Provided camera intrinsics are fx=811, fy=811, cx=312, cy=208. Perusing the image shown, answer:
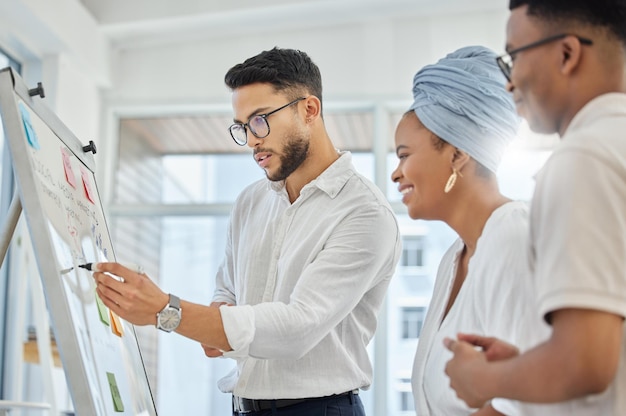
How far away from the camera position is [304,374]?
78.2 inches

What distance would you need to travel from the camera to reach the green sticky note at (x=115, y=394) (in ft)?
5.10

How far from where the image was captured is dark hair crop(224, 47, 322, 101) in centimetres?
226

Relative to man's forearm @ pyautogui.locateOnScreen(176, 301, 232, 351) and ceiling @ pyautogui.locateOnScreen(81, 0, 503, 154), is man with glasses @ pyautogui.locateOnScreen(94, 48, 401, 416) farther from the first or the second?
ceiling @ pyautogui.locateOnScreen(81, 0, 503, 154)

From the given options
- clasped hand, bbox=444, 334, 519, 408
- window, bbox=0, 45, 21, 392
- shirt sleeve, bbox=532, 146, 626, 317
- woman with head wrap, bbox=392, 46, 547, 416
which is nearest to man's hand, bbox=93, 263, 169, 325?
woman with head wrap, bbox=392, 46, 547, 416

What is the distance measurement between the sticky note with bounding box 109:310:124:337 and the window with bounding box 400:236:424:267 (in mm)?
3220

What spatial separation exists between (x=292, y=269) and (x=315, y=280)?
164 millimetres

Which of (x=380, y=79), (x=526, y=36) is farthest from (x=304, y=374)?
(x=380, y=79)

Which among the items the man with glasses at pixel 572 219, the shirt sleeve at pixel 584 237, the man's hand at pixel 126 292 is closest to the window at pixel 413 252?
the man's hand at pixel 126 292

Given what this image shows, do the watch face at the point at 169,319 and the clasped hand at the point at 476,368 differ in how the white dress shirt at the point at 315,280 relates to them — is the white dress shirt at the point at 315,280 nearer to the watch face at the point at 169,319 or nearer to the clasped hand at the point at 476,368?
the watch face at the point at 169,319

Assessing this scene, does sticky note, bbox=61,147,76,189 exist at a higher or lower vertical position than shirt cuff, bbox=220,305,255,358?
higher

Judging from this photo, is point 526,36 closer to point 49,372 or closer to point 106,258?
point 106,258

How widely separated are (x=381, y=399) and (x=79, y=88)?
2702mm

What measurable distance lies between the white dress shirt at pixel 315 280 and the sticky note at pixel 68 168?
48 centimetres

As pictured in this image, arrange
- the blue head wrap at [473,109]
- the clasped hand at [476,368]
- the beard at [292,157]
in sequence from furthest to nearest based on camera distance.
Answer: the beard at [292,157]
the blue head wrap at [473,109]
the clasped hand at [476,368]
